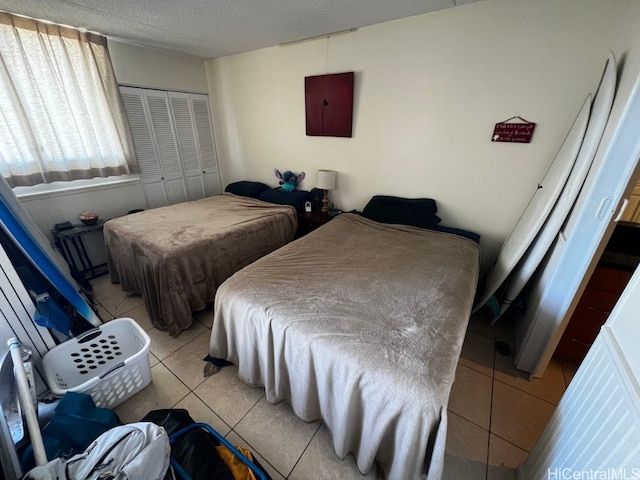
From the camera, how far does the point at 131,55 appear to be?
2807 millimetres

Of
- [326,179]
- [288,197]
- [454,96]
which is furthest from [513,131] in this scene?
[288,197]

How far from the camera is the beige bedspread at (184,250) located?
6.43 ft

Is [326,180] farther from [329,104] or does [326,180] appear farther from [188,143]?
[188,143]

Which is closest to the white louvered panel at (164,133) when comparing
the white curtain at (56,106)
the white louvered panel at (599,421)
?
the white curtain at (56,106)

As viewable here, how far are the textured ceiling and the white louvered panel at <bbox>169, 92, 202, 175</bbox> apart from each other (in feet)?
2.41

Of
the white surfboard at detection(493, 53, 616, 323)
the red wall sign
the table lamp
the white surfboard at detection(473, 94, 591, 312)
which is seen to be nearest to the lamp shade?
the table lamp

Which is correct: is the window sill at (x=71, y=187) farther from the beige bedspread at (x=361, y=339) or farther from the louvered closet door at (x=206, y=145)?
the beige bedspread at (x=361, y=339)

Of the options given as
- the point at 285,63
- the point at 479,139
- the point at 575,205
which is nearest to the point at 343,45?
the point at 285,63

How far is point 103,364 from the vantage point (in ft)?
5.35

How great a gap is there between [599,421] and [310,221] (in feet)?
7.95

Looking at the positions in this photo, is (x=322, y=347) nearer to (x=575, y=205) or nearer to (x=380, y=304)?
(x=380, y=304)

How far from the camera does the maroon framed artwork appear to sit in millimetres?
2553

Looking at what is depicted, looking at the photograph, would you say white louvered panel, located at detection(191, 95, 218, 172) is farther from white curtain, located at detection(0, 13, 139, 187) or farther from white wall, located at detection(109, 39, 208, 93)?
white curtain, located at detection(0, 13, 139, 187)

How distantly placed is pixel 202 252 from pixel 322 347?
1419 mm
